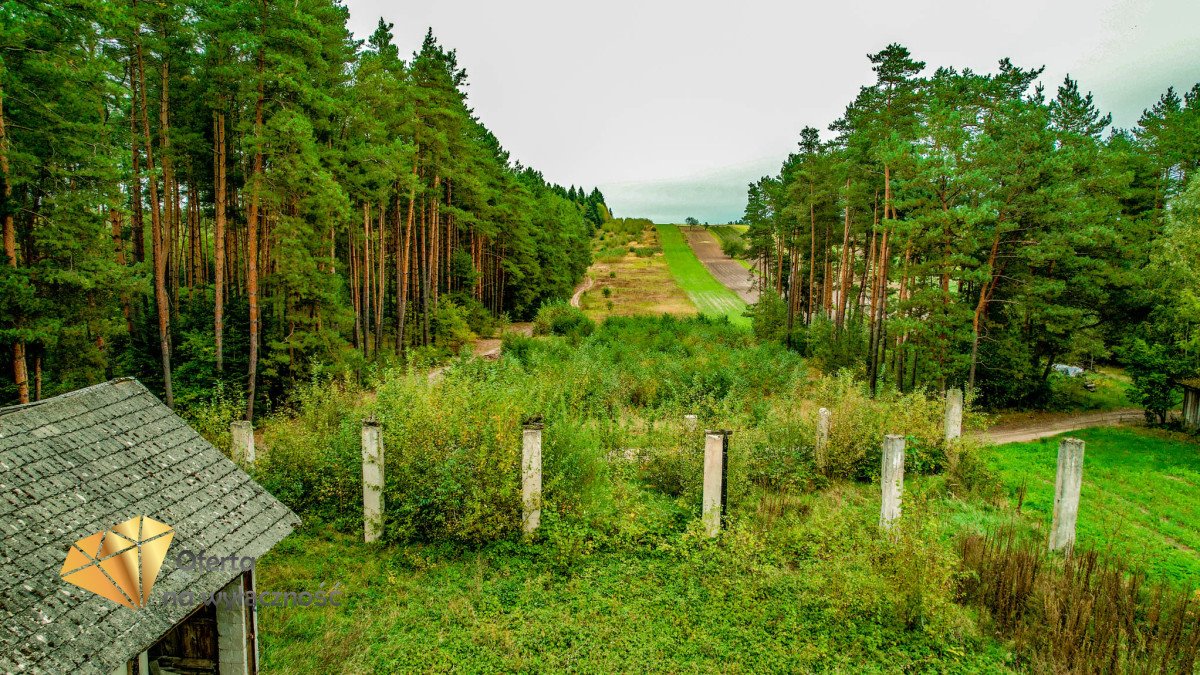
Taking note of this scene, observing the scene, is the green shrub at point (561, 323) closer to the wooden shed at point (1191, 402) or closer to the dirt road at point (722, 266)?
the dirt road at point (722, 266)

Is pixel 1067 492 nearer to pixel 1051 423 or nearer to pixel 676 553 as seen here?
pixel 676 553

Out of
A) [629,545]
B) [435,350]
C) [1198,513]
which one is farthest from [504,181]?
[1198,513]

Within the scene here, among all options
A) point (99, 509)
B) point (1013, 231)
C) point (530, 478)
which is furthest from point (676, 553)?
point (1013, 231)

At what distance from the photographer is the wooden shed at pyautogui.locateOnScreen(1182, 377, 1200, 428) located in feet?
58.5

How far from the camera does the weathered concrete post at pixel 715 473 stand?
8367 millimetres

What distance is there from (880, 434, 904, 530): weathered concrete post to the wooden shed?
17.5 m

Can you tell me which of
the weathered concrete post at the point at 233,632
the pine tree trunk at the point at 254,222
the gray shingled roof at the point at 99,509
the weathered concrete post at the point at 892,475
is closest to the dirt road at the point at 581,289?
the pine tree trunk at the point at 254,222

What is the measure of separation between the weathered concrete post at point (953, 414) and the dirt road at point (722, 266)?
41.5 m

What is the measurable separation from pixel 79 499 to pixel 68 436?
78 centimetres

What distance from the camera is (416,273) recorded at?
28.5 m

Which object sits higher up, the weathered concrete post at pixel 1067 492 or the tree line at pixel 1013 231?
the tree line at pixel 1013 231

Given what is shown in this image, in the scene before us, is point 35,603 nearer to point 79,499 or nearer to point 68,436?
point 79,499

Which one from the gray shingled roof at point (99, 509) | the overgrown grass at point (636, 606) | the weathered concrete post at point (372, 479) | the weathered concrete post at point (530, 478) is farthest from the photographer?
the weathered concrete post at point (530, 478)

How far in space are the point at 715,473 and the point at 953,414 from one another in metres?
6.30
